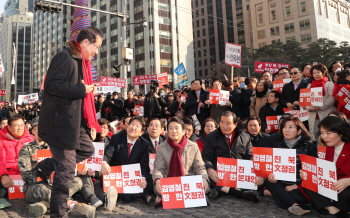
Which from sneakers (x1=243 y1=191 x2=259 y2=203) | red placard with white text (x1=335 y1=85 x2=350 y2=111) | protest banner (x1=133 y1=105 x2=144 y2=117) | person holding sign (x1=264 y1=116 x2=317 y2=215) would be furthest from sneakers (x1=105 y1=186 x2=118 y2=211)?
protest banner (x1=133 y1=105 x2=144 y2=117)

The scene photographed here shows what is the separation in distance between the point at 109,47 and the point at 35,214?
1958 inches

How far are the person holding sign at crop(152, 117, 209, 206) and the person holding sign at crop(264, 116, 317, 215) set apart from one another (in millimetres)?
1023

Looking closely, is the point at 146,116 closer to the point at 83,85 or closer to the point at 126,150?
the point at 126,150

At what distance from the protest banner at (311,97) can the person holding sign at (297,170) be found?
1.85 m

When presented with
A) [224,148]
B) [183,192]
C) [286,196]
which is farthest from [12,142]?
[286,196]

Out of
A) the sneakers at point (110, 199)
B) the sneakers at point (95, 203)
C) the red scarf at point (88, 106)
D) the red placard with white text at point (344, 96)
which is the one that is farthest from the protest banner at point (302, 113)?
the red scarf at point (88, 106)

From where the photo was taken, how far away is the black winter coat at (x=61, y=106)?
9.39 feet

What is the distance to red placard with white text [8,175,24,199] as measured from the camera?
4559 mm

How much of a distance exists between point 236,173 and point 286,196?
0.83 meters

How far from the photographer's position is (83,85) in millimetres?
2979

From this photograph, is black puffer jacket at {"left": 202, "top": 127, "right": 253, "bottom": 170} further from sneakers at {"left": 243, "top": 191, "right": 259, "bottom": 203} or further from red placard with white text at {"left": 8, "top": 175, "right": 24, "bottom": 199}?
red placard with white text at {"left": 8, "top": 175, "right": 24, "bottom": 199}

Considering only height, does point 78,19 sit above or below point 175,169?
above

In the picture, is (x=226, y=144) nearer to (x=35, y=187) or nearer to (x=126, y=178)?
(x=126, y=178)

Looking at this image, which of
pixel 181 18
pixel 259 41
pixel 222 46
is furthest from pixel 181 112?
pixel 222 46
